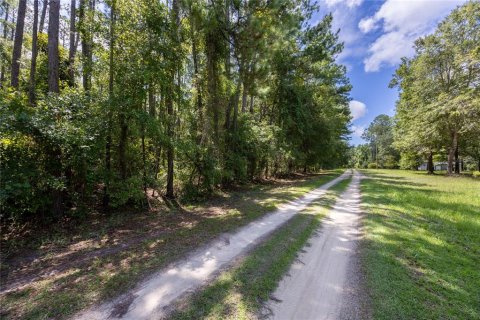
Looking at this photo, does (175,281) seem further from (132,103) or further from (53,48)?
(53,48)

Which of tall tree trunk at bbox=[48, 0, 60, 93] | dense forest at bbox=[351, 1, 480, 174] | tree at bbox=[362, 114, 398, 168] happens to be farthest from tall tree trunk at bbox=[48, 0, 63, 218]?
tree at bbox=[362, 114, 398, 168]

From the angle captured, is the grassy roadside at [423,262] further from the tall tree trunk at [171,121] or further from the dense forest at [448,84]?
the dense forest at [448,84]

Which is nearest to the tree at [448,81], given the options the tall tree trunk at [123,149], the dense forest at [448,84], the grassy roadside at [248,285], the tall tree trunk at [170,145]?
the dense forest at [448,84]

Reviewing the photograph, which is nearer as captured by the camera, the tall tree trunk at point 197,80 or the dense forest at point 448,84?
the tall tree trunk at point 197,80

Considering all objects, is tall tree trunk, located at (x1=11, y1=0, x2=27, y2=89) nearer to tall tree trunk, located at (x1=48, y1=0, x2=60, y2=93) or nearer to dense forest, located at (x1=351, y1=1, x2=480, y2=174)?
tall tree trunk, located at (x1=48, y1=0, x2=60, y2=93)

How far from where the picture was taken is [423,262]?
399cm

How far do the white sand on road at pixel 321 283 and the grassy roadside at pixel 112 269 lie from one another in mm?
2078

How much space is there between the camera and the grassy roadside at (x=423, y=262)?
9.35ft

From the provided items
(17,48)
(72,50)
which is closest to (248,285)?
(17,48)

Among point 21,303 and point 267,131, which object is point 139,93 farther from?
point 267,131

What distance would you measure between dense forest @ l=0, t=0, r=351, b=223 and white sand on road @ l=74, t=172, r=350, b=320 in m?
3.43

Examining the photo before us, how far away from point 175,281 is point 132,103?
557 centimetres

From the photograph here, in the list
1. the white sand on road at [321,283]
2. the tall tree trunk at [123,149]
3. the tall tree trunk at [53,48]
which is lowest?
the white sand on road at [321,283]

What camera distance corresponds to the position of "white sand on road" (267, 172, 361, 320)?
2.76 m
